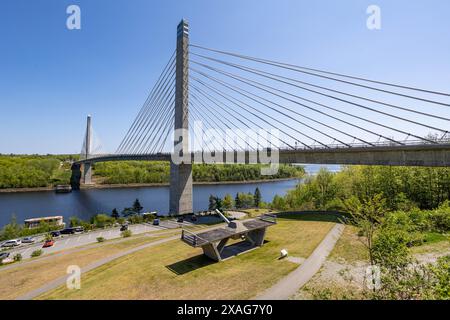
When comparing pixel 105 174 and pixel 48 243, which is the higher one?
pixel 105 174

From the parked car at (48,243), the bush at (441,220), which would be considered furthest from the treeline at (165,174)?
the bush at (441,220)

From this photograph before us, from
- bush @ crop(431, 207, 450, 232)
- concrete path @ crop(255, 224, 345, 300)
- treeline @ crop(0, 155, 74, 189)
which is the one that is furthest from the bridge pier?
bush @ crop(431, 207, 450, 232)

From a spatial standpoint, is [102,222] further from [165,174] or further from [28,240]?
[165,174]

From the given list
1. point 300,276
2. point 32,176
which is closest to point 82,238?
point 300,276

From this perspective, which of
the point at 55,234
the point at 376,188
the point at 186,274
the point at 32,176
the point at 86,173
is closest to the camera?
the point at 186,274

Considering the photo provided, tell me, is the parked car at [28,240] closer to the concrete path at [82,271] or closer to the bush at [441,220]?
the concrete path at [82,271]

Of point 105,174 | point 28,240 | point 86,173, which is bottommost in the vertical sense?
point 28,240
